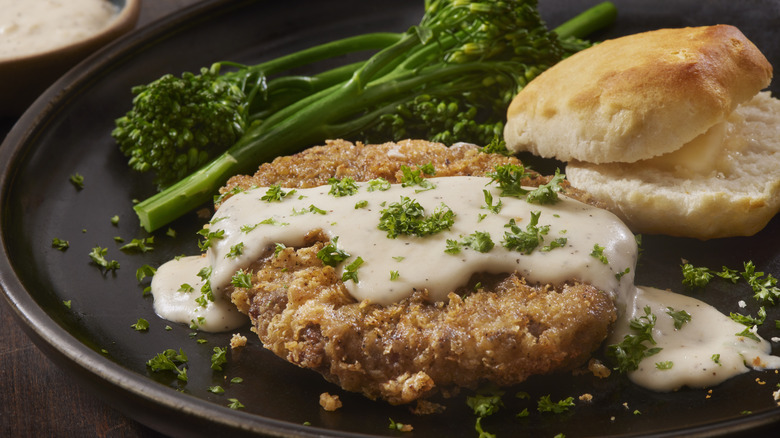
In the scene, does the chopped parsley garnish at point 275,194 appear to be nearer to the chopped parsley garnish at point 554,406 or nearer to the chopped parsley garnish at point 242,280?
the chopped parsley garnish at point 242,280

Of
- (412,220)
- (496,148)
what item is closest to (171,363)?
(412,220)


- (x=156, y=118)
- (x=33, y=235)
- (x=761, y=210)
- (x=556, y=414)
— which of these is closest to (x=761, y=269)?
(x=761, y=210)

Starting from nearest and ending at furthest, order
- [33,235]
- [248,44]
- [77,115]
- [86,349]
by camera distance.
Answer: [86,349]
[33,235]
[77,115]
[248,44]

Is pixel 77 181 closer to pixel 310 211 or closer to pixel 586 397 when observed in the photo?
pixel 310 211

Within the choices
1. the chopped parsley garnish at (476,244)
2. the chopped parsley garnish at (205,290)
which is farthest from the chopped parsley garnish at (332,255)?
the chopped parsley garnish at (205,290)

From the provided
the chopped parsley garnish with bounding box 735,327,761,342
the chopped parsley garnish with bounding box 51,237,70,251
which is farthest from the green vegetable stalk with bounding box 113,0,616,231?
the chopped parsley garnish with bounding box 735,327,761,342

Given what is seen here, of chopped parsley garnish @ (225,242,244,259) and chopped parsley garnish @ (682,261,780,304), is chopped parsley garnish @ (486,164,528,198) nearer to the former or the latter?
chopped parsley garnish @ (682,261,780,304)

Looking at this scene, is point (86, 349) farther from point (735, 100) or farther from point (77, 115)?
point (735, 100)
